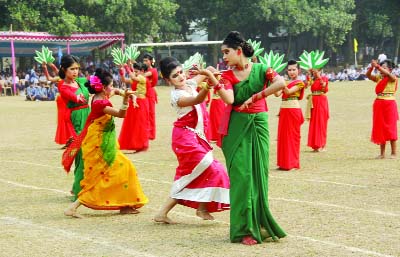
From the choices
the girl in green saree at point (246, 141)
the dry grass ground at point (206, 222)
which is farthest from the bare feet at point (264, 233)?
the dry grass ground at point (206, 222)

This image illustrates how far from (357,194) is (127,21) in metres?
34.8

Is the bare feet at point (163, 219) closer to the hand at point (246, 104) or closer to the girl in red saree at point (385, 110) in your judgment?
the hand at point (246, 104)

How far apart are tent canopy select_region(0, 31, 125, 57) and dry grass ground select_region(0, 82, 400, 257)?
23.2 meters

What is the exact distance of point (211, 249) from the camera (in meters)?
6.70

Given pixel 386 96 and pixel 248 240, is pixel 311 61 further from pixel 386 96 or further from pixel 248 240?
pixel 248 240

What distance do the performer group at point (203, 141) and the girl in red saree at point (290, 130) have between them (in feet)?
0.05

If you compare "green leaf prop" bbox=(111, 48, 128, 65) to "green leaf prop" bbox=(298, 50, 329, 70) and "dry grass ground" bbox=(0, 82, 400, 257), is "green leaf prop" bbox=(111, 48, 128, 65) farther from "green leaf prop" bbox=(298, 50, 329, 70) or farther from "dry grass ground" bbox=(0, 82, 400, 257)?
"green leaf prop" bbox=(298, 50, 329, 70)

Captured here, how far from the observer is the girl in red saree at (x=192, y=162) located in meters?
7.71

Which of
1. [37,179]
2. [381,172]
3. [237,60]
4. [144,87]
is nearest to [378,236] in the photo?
[237,60]

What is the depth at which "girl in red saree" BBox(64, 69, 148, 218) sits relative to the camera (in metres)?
8.45

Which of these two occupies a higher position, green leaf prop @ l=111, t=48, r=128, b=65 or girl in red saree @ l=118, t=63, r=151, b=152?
green leaf prop @ l=111, t=48, r=128, b=65

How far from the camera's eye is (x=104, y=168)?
8555 millimetres

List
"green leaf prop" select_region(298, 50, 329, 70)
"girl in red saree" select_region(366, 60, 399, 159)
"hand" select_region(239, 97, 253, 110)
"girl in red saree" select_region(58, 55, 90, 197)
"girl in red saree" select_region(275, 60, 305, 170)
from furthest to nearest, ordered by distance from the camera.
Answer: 1. "girl in red saree" select_region(366, 60, 399, 159)
2. "green leaf prop" select_region(298, 50, 329, 70)
3. "girl in red saree" select_region(275, 60, 305, 170)
4. "girl in red saree" select_region(58, 55, 90, 197)
5. "hand" select_region(239, 97, 253, 110)

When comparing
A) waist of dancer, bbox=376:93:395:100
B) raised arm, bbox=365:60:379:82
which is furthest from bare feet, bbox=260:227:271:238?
waist of dancer, bbox=376:93:395:100
